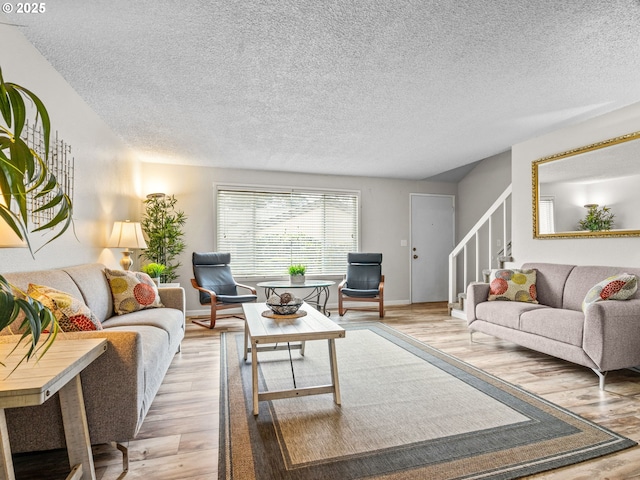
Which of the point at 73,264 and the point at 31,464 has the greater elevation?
the point at 73,264

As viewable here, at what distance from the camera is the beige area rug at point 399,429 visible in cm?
170

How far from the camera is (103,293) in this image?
9.37ft

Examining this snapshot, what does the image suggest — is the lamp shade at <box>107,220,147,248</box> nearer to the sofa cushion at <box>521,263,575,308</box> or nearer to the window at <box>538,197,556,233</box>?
the sofa cushion at <box>521,263,575,308</box>

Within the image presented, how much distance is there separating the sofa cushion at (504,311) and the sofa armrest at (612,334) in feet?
2.15

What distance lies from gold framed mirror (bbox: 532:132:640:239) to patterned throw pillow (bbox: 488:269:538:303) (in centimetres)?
63

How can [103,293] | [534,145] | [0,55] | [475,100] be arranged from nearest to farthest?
[0,55], [103,293], [475,100], [534,145]

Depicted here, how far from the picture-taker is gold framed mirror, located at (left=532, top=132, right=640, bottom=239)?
3299 mm

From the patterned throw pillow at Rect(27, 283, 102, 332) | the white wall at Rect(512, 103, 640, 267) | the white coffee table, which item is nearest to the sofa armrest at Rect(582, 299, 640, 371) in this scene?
the white wall at Rect(512, 103, 640, 267)

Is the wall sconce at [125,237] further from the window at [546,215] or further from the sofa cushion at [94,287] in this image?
the window at [546,215]

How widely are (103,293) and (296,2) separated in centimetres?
Answer: 243

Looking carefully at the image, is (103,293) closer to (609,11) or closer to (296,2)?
(296,2)

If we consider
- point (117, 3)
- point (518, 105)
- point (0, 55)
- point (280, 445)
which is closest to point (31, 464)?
point (280, 445)

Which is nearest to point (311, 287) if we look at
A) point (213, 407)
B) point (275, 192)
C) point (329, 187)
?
point (275, 192)

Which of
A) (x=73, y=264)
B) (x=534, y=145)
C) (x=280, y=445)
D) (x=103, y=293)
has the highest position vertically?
(x=534, y=145)
